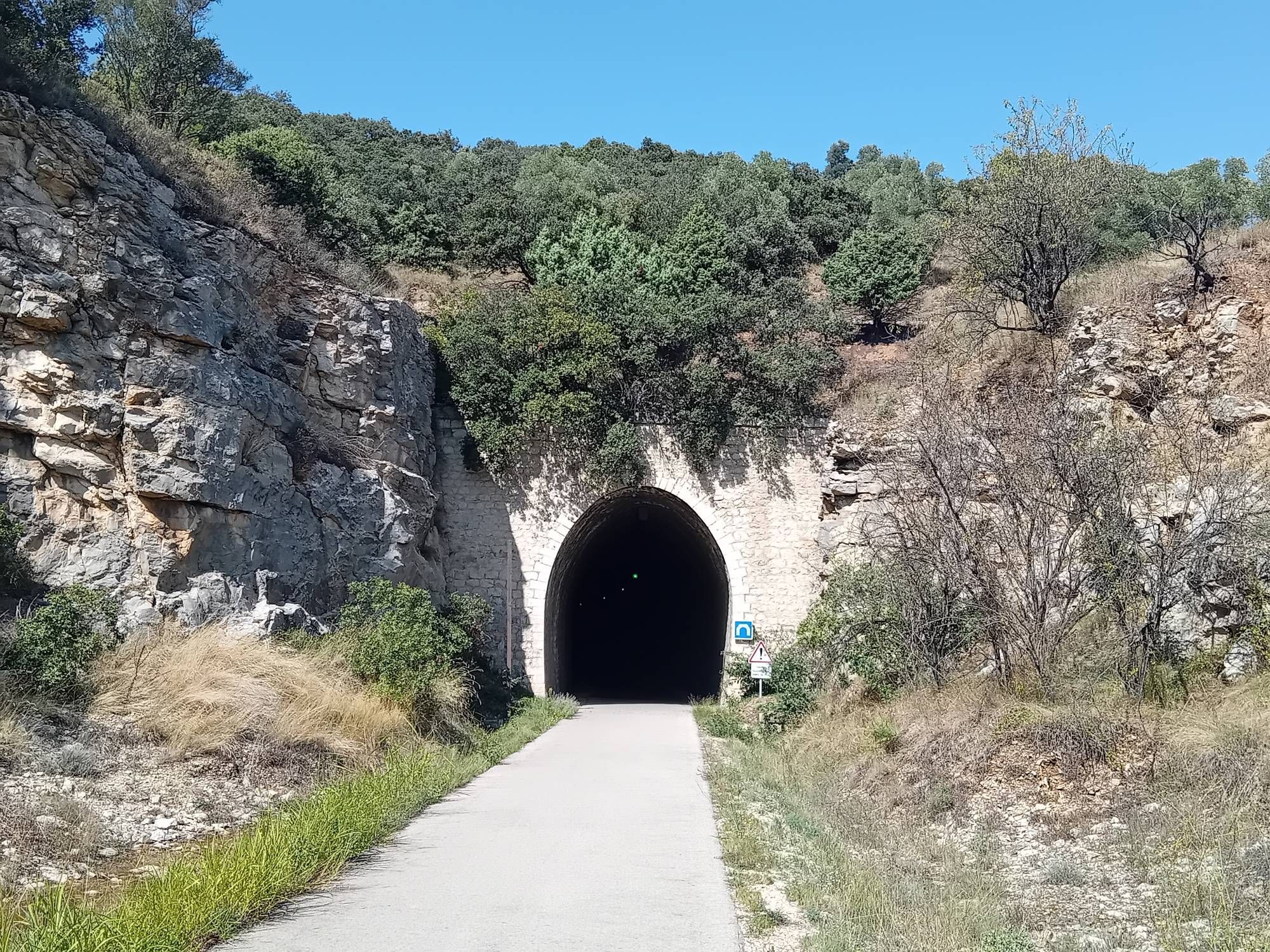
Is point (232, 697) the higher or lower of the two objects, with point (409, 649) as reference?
lower

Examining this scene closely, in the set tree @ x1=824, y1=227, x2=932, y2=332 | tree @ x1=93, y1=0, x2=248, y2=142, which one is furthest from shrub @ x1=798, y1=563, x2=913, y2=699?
tree @ x1=93, y1=0, x2=248, y2=142

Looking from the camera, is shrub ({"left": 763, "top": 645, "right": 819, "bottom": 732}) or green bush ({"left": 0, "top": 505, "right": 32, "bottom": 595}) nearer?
green bush ({"left": 0, "top": 505, "right": 32, "bottom": 595})

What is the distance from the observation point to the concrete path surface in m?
5.36

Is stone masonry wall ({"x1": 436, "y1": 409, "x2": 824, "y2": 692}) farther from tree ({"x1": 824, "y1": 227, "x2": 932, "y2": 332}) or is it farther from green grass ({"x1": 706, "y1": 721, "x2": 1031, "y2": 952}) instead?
green grass ({"x1": 706, "y1": 721, "x2": 1031, "y2": 952})

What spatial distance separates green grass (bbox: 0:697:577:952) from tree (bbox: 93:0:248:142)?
18.7 meters

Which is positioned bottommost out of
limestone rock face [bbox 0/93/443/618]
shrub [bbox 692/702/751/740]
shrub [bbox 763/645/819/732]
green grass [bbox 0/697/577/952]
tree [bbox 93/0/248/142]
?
shrub [bbox 692/702/751/740]

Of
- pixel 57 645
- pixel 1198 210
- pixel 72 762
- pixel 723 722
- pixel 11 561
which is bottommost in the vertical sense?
pixel 723 722

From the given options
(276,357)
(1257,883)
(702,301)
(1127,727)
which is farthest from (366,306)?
(1257,883)

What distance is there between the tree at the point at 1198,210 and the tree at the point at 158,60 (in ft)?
68.4

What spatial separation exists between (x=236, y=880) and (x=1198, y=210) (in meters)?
18.9

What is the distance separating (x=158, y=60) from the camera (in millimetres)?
23312

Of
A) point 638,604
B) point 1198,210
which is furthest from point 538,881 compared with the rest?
point 638,604

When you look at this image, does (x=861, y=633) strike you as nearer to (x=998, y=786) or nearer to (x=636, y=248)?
(x=998, y=786)

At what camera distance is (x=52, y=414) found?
13.0 meters
